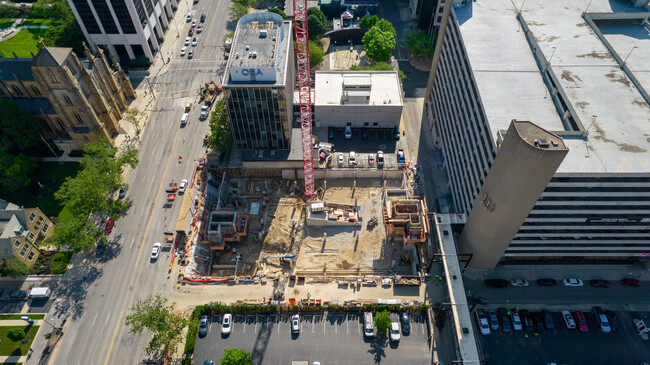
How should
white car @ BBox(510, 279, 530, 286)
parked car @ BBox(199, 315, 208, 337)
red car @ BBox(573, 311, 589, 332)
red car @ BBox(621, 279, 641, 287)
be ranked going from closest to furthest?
parked car @ BBox(199, 315, 208, 337)
red car @ BBox(573, 311, 589, 332)
red car @ BBox(621, 279, 641, 287)
white car @ BBox(510, 279, 530, 286)

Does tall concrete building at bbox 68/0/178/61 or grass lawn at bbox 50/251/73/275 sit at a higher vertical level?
tall concrete building at bbox 68/0/178/61

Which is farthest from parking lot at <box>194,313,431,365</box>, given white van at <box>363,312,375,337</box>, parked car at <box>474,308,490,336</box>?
parked car at <box>474,308,490,336</box>

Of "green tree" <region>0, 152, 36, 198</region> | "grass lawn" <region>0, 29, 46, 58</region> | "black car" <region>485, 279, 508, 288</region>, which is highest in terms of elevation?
"grass lawn" <region>0, 29, 46, 58</region>

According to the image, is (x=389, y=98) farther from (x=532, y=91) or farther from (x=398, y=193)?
(x=532, y=91)

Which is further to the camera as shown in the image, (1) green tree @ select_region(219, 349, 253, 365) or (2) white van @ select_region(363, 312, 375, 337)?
(2) white van @ select_region(363, 312, 375, 337)

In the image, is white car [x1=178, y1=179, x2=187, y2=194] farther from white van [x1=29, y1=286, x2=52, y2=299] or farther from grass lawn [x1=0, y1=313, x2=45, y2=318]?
grass lawn [x1=0, y1=313, x2=45, y2=318]

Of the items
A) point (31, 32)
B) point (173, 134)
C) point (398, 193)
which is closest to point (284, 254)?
point (398, 193)

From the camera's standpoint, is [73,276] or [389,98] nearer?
[73,276]

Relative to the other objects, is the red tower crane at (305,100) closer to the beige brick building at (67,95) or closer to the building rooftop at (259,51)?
the building rooftop at (259,51)
